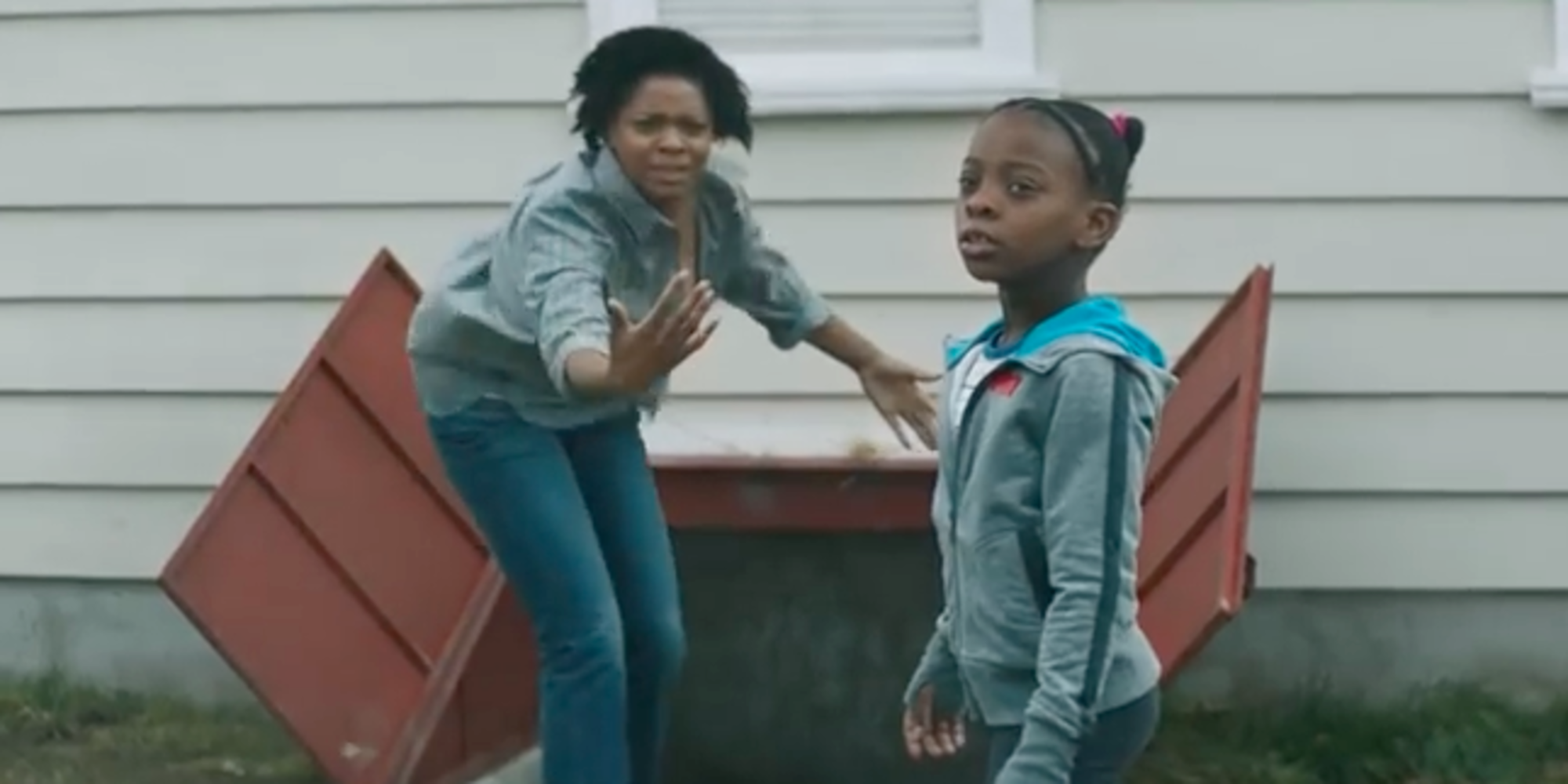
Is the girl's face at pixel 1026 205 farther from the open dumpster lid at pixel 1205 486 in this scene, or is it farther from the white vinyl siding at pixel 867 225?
the white vinyl siding at pixel 867 225

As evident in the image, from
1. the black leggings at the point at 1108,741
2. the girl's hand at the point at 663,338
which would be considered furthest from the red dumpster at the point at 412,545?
the black leggings at the point at 1108,741

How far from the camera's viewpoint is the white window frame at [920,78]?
20.6 feet

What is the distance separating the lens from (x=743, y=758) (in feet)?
18.9

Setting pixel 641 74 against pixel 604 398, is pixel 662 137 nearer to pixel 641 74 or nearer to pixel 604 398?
pixel 641 74

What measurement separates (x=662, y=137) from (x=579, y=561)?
736 millimetres

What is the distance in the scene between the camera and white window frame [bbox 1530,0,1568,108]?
20.2 feet

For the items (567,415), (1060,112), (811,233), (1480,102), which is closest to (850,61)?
(811,233)

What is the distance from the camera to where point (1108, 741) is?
346 centimetres

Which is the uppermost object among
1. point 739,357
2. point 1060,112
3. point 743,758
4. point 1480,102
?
point 1060,112

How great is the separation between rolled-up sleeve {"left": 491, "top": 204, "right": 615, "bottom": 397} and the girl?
0.79 metres

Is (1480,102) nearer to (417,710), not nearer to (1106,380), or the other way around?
(417,710)

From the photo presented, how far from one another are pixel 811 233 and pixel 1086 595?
3.16 metres

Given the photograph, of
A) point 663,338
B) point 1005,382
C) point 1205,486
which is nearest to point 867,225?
point 1205,486

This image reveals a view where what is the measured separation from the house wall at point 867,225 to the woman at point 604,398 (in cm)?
141
